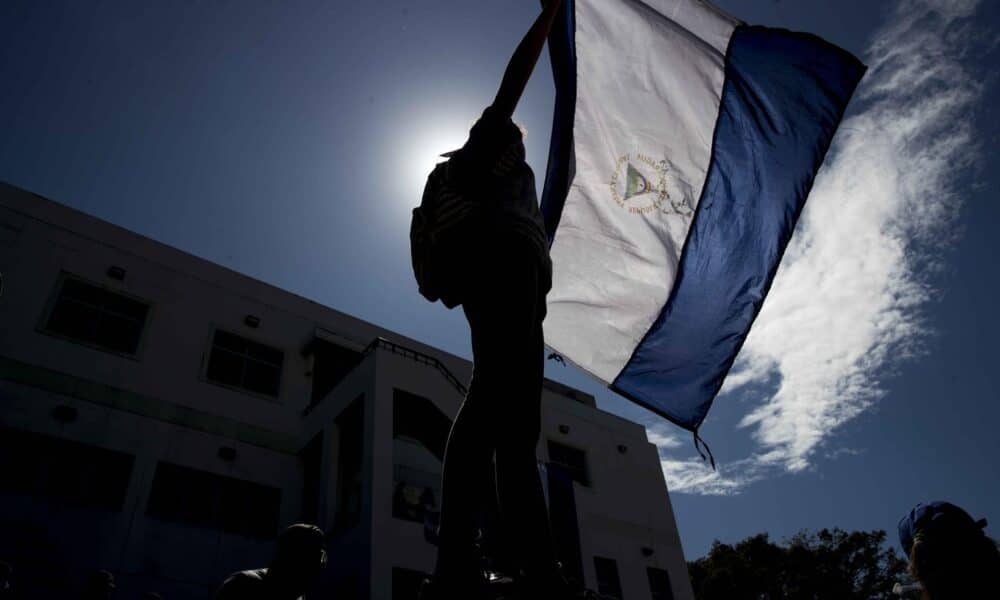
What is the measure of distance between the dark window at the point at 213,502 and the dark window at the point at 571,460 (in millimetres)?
8705

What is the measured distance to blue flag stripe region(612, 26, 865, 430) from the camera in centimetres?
461

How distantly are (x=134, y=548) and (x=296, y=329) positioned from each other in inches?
266

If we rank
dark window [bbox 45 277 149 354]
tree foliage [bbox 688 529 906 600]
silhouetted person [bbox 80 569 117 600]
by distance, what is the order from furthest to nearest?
tree foliage [bbox 688 529 906 600], dark window [bbox 45 277 149 354], silhouetted person [bbox 80 569 117 600]

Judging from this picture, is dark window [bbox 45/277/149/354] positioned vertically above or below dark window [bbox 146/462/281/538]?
above

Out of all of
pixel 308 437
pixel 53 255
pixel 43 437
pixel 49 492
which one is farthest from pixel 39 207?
pixel 308 437

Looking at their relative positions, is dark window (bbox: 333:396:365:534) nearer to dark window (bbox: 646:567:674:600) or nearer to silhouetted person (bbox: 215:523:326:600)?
dark window (bbox: 646:567:674:600)

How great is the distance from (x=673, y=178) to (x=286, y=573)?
377cm

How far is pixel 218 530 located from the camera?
1293cm

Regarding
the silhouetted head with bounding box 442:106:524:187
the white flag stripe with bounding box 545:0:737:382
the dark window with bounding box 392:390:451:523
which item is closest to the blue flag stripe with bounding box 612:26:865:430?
the white flag stripe with bounding box 545:0:737:382

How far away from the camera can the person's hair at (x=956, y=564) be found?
1925 millimetres

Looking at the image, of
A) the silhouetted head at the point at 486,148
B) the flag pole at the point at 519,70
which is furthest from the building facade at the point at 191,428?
the flag pole at the point at 519,70

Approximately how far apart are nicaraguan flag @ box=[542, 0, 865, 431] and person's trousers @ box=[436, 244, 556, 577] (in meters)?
2.53

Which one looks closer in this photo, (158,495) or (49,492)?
(49,492)

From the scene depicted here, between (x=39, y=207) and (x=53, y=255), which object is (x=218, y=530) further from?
(x=39, y=207)
